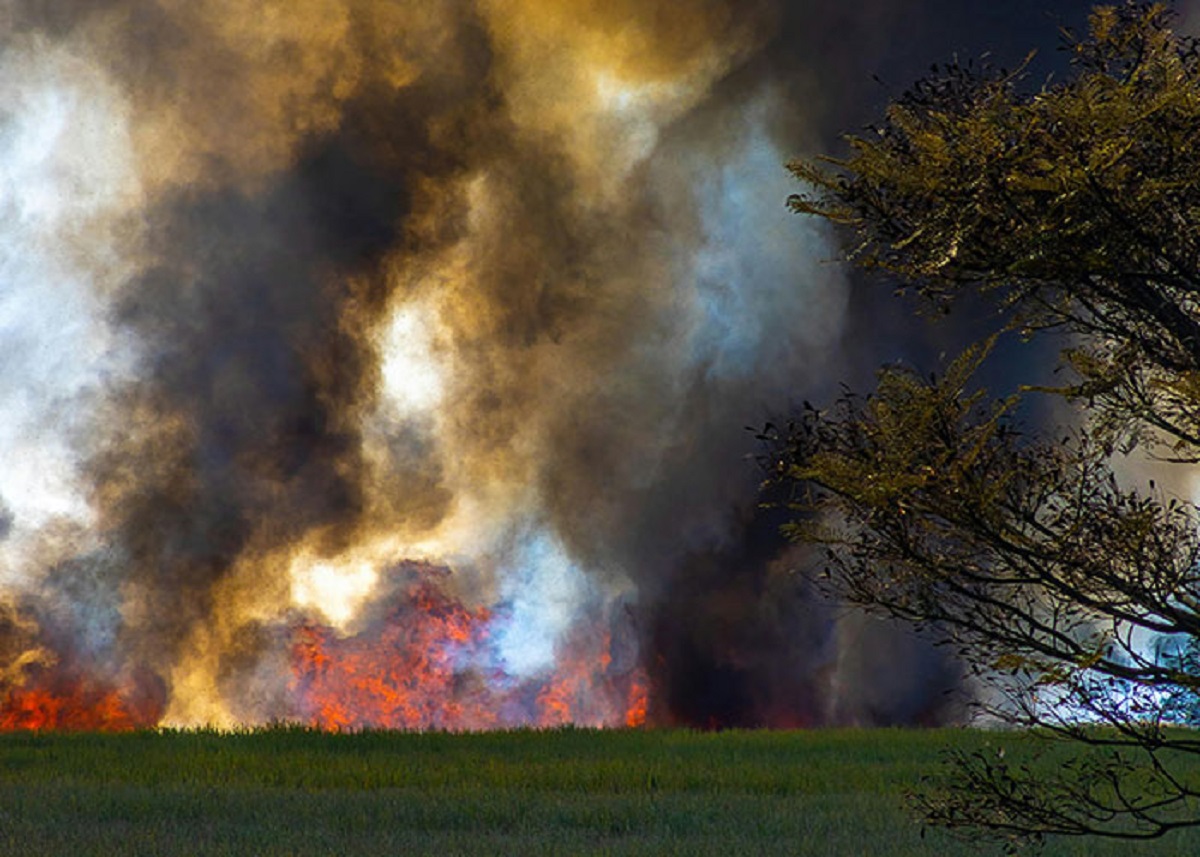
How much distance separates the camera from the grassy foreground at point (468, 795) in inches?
585

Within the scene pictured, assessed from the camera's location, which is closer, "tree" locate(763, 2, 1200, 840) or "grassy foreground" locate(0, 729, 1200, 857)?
"tree" locate(763, 2, 1200, 840)

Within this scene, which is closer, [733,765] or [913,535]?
[913,535]

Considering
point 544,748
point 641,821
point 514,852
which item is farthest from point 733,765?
point 514,852

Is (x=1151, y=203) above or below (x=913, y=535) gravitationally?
above

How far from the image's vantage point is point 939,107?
8383 mm

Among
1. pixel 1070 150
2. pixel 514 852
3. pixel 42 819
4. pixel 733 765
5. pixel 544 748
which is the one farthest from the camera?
pixel 544 748

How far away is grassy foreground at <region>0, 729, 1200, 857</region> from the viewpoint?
48.8 ft

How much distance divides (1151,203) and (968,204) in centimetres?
101

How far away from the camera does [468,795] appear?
19219mm

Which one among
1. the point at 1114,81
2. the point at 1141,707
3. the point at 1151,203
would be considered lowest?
the point at 1141,707

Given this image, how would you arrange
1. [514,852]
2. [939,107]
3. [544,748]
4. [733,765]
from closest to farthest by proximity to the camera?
[939,107], [514,852], [733,765], [544,748]

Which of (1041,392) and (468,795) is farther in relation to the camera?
(468,795)

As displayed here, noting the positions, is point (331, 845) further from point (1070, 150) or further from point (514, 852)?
point (1070, 150)

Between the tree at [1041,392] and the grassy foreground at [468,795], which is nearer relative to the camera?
the tree at [1041,392]
